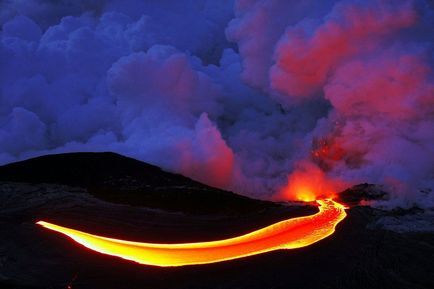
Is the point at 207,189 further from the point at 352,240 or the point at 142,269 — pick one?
the point at 142,269

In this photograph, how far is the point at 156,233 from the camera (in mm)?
7508

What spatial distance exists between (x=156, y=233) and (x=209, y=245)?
3.27 feet

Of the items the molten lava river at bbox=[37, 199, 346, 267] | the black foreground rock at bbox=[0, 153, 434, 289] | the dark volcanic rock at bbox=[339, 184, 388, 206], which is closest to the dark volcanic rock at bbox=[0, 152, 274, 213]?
the black foreground rock at bbox=[0, 153, 434, 289]

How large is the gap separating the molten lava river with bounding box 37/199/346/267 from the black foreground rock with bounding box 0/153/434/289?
0.64 ft

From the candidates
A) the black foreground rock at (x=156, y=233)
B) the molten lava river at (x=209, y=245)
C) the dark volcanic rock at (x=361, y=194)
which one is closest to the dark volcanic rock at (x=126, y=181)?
the black foreground rock at (x=156, y=233)

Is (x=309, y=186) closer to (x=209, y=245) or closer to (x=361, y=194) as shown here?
(x=361, y=194)

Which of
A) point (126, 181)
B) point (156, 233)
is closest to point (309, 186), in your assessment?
point (126, 181)

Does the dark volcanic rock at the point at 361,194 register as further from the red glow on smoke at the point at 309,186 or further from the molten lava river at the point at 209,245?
the molten lava river at the point at 209,245

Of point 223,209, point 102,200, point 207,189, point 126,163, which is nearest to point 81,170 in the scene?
point 126,163

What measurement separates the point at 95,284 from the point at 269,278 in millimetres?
1973

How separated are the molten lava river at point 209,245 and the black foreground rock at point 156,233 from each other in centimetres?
19

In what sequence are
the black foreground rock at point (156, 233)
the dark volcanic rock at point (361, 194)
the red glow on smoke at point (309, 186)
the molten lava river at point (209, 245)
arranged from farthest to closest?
the red glow on smoke at point (309, 186)
the dark volcanic rock at point (361, 194)
the molten lava river at point (209, 245)
the black foreground rock at point (156, 233)

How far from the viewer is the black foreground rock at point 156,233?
5629 millimetres

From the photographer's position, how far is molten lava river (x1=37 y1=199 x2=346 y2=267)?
249 inches
